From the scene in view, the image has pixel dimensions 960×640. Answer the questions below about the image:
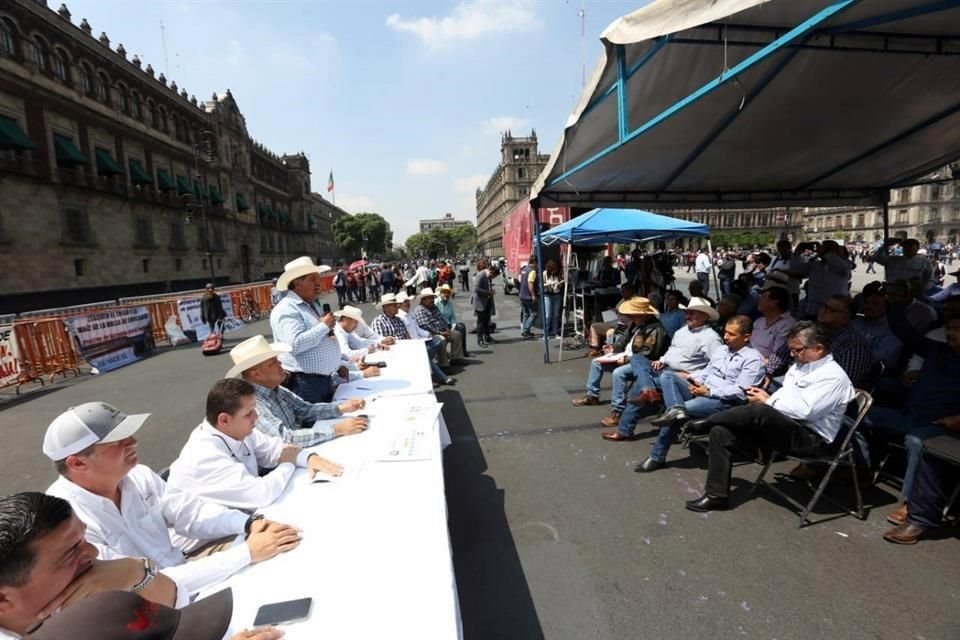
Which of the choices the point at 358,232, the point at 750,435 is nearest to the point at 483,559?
the point at 750,435

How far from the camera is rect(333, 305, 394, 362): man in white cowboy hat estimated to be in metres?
5.93

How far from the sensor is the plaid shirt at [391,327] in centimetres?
740

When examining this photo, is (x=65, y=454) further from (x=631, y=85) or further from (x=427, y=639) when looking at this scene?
(x=631, y=85)

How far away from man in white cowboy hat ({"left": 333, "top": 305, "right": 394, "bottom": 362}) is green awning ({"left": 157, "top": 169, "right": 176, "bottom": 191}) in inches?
1460

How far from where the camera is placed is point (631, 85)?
4945 millimetres

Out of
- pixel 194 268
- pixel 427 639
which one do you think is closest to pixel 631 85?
pixel 427 639

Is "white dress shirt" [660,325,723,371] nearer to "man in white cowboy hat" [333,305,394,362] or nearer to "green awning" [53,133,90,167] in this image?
"man in white cowboy hat" [333,305,394,362]

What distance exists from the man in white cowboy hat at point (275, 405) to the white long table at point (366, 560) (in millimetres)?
274

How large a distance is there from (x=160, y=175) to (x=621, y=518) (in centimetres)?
4198

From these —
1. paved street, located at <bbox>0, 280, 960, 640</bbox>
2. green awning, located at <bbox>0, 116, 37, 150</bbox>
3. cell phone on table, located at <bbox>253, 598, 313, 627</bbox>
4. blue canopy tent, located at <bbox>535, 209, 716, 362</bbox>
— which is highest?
green awning, located at <bbox>0, 116, 37, 150</bbox>

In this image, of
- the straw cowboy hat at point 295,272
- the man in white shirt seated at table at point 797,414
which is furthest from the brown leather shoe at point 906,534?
the straw cowboy hat at point 295,272

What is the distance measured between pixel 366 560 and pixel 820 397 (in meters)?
3.18

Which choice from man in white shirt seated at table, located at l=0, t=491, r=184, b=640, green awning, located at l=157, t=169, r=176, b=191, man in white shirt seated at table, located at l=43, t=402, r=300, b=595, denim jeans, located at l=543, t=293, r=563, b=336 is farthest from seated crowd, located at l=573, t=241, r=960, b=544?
green awning, located at l=157, t=169, r=176, b=191

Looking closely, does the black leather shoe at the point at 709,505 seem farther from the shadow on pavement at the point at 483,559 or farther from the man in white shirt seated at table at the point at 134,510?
the man in white shirt seated at table at the point at 134,510
